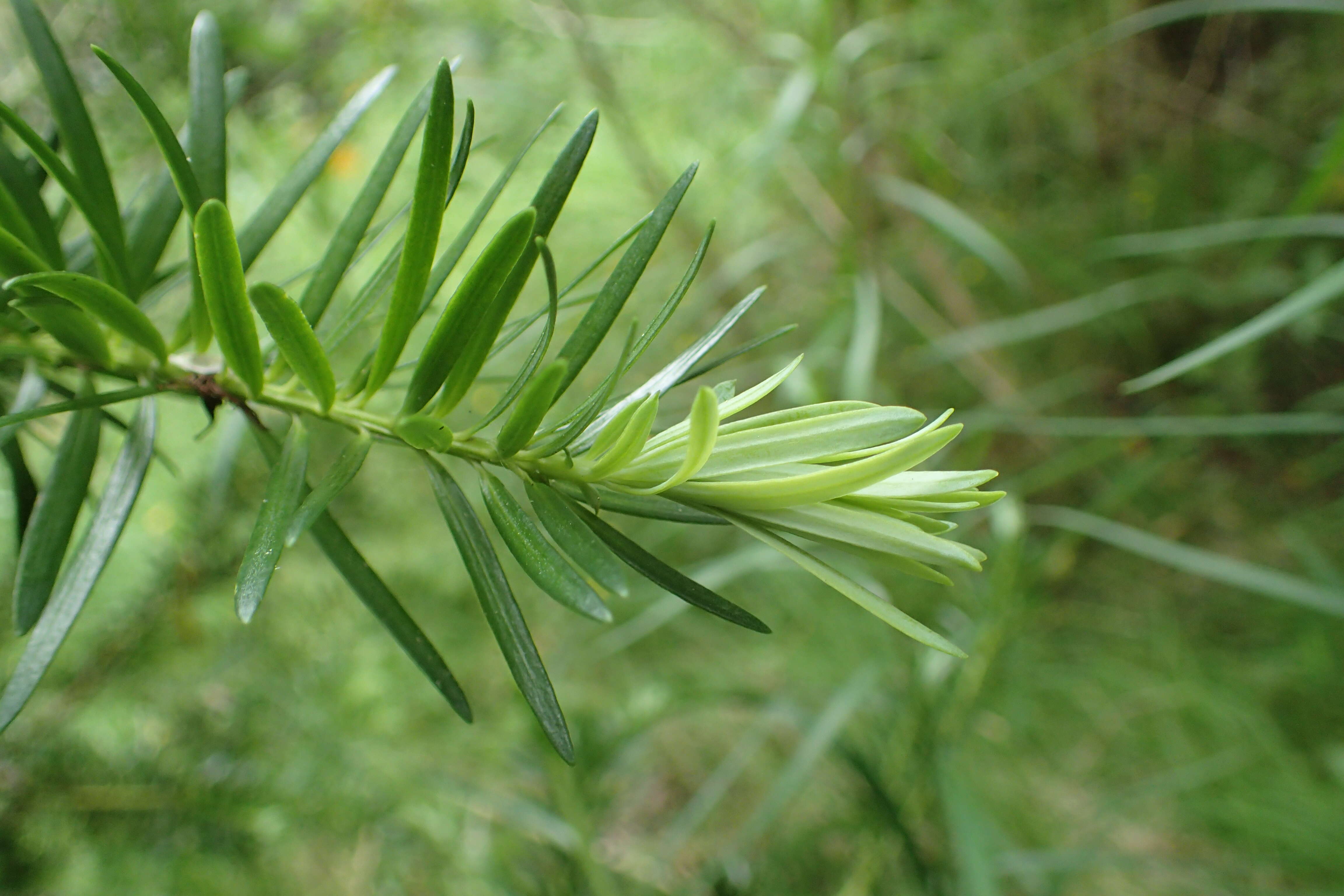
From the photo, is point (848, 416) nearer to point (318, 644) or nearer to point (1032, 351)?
point (318, 644)

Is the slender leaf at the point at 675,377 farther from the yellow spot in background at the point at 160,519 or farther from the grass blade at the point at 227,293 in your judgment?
the yellow spot in background at the point at 160,519

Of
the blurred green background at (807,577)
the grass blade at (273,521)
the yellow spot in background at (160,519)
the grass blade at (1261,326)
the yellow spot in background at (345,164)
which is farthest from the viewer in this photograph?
the yellow spot in background at (345,164)

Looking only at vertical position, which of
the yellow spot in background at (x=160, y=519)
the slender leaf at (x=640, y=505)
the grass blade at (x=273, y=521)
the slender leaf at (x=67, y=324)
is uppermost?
the slender leaf at (x=67, y=324)

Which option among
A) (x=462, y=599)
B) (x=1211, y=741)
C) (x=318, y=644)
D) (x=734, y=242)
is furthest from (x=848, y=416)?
(x=734, y=242)

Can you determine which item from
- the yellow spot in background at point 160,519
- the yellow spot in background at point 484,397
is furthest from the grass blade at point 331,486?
the yellow spot in background at point 484,397

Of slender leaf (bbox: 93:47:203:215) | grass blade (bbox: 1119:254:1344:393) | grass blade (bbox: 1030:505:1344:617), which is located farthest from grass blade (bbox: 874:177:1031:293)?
slender leaf (bbox: 93:47:203:215)

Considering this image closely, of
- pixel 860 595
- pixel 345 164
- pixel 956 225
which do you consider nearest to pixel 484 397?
pixel 345 164

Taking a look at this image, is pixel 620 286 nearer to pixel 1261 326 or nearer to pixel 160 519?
pixel 1261 326
